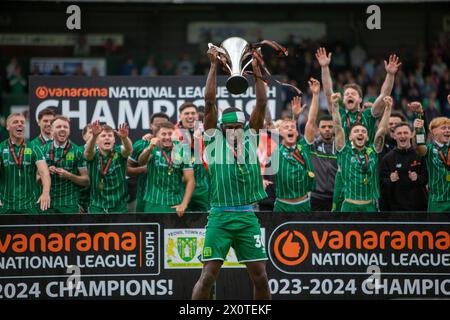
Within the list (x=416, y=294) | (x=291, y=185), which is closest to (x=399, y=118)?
(x=291, y=185)

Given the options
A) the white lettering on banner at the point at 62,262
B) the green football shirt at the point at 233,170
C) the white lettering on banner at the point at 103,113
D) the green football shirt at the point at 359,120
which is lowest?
the white lettering on banner at the point at 62,262

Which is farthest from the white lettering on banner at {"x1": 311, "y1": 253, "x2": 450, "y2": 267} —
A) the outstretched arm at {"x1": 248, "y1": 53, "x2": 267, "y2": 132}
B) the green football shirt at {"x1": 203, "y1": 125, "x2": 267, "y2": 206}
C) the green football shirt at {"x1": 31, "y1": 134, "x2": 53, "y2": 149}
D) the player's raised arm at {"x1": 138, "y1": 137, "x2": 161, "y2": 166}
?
the green football shirt at {"x1": 31, "y1": 134, "x2": 53, "y2": 149}

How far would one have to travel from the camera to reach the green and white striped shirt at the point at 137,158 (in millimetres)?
10584

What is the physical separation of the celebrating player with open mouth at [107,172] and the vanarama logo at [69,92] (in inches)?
56.6

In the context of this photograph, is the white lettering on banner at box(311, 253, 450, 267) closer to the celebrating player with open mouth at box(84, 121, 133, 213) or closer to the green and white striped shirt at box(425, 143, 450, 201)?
the green and white striped shirt at box(425, 143, 450, 201)

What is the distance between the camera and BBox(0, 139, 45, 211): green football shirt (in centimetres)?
998

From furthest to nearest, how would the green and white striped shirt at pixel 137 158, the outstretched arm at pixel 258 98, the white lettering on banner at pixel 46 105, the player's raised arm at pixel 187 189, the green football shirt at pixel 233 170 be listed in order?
the white lettering on banner at pixel 46 105, the green and white striped shirt at pixel 137 158, the player's raised arm at pixel 187 189, the green football shirt at pixel 233 170, the outstretched arm at pixel 258 98

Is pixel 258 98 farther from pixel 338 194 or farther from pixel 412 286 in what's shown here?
pixel 412 286

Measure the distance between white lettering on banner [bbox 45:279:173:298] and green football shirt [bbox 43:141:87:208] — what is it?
4.11 feet

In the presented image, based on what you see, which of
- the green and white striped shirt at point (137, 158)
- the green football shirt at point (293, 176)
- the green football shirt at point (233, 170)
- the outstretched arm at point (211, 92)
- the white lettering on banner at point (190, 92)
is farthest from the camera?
the white lettering on banner at point (190, 92)

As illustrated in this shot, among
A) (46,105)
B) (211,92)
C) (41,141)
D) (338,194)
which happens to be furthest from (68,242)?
(338,194)

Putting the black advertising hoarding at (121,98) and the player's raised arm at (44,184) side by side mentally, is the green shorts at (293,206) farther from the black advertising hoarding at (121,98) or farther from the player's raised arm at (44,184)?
the player's raised arm at (44,184)

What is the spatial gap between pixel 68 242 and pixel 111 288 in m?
0.71

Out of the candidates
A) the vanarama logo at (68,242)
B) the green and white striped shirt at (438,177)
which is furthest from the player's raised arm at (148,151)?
the green and white striped shirt at (438,177)
